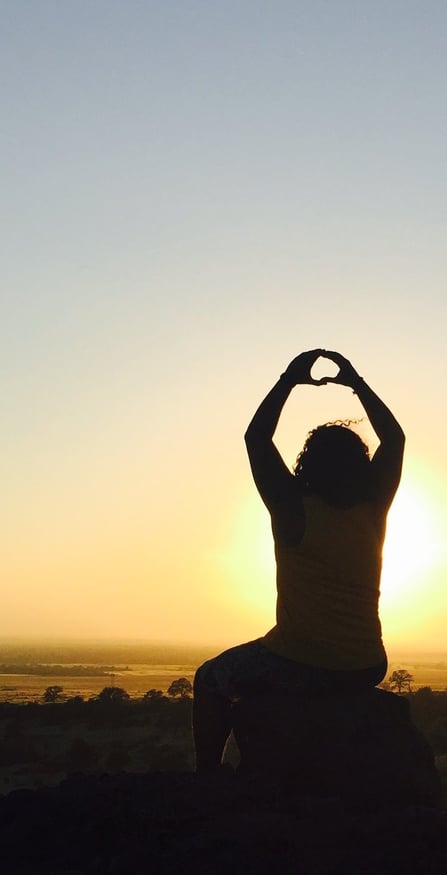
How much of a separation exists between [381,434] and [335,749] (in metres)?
1.95

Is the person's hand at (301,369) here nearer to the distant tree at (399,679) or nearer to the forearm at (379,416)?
the forearm at (379,416)

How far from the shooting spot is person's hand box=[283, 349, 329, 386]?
6070 mm

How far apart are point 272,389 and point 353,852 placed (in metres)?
2.83

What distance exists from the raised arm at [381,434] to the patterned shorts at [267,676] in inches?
42.6

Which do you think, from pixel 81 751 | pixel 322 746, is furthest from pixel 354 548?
A: pixel 81 751

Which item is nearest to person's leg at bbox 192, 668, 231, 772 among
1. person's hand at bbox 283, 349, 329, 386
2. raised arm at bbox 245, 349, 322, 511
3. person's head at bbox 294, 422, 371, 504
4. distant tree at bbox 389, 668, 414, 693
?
raised arm at bbox 245, 349, 322, 511

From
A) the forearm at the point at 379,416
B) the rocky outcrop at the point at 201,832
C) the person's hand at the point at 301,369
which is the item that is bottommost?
the rocky outcrop at the point at 201,832

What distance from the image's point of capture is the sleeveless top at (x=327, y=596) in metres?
5.61

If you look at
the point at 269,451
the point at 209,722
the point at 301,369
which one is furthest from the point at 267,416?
the point at 209,722

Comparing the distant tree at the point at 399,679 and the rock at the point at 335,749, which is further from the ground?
the distant tree at the point at 399,679

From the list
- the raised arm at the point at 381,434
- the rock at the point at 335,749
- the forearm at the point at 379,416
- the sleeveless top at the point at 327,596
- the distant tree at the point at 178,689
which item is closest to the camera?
the rock at the point at 335,749

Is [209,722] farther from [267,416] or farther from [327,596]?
[267,416]

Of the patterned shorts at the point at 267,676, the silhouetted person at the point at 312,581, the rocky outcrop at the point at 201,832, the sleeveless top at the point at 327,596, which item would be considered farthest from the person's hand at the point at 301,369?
the rocky outcrop at the point at 201,832

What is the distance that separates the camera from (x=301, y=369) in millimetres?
6102
